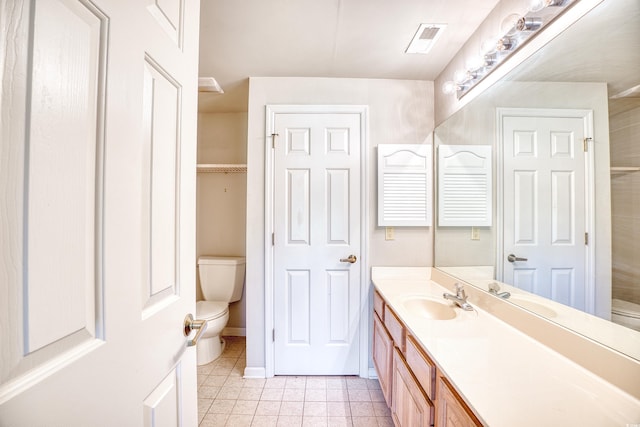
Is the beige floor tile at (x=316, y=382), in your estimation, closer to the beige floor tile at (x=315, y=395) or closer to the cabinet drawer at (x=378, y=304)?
the beige floor tile at (x=315, y=395)

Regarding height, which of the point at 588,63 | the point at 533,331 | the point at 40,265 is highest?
the point at 588,63

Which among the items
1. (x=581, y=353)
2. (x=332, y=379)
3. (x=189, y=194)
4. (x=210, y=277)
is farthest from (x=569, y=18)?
(x=210, y=277)

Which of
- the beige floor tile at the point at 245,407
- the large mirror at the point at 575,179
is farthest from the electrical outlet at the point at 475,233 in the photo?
the beige floor tile at the point at 245,407

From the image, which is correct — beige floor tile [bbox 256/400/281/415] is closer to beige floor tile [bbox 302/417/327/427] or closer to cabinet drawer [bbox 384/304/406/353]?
beige floor tile [bbox 302/417/327/427]

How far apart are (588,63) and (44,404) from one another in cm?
159

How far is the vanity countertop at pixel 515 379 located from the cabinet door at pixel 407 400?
0.24 meters

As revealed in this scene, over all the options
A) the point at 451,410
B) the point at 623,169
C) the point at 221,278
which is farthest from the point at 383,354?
the point at 221,278

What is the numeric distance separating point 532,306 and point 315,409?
1.40 metres

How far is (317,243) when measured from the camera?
1.91 m

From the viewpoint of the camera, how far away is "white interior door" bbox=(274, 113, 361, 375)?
6.21 ft

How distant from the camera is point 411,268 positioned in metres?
1.90

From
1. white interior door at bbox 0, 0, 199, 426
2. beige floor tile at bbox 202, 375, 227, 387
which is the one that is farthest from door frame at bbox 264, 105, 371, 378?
white interior door at bbox 0, 0, 199, 426

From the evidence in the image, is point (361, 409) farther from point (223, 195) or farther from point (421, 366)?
point (223, 195)

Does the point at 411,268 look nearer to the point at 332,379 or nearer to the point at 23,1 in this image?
the point at 332,379
